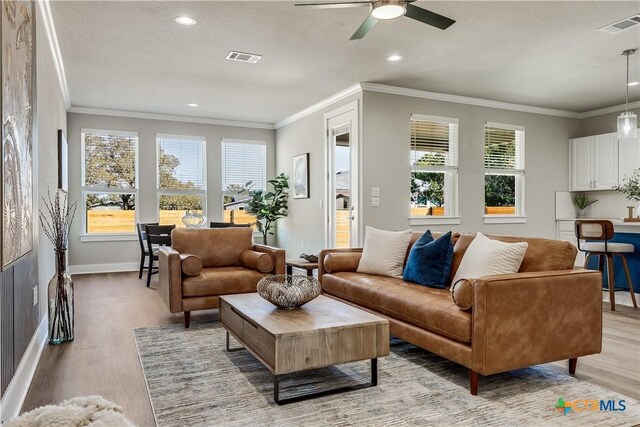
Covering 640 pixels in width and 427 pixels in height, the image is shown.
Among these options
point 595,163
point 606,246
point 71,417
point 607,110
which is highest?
point 607,110

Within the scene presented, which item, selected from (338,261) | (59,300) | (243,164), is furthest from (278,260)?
(243,164)

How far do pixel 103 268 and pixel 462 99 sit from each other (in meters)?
6.35

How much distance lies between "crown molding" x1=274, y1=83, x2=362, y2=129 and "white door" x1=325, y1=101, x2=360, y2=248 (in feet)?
0.53

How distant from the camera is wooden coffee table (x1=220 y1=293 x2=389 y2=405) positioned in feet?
7.34

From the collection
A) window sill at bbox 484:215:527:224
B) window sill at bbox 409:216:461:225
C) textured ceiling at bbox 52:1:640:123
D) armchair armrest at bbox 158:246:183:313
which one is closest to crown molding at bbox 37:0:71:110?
textured ceiling at bbox 52:1:640:123

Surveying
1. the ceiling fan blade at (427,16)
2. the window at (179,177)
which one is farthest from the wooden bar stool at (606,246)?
the window at (179,177)

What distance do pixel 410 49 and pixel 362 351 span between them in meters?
3.29

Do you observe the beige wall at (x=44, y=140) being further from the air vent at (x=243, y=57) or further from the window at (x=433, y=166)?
the window at (x=433, y=166)

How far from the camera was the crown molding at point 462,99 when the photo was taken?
581cm

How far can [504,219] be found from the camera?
6.85m

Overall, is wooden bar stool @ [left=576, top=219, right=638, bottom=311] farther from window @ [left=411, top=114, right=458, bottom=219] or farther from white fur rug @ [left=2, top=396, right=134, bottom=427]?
white fur rug @ [left=2, top=396, right=134, bottom=427]

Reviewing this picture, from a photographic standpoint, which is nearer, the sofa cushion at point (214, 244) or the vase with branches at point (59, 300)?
the vase with branches at point (59, 300)

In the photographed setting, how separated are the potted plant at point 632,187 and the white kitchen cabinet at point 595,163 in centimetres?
13

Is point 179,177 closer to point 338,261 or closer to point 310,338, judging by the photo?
point 338,261
